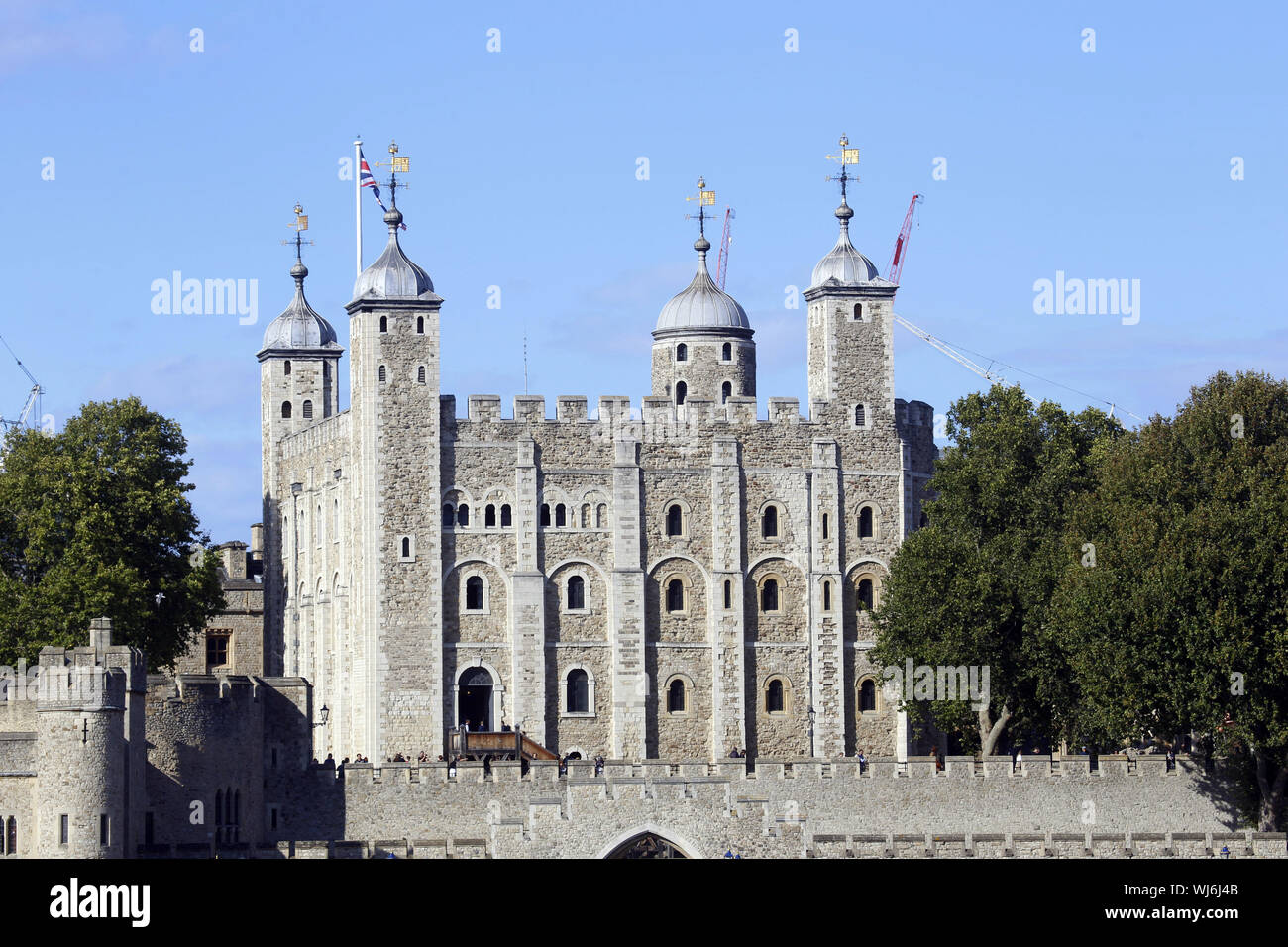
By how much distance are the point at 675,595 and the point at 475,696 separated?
7.38 m

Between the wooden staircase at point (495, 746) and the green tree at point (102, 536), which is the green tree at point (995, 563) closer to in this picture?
the wooden staircase at point (495, 746)

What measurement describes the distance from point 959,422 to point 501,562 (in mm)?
15494

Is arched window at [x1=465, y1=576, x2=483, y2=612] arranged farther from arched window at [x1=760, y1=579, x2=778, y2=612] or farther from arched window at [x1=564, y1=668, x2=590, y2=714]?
arched window at [x1=760, y1=579, x2=778, y2=612]

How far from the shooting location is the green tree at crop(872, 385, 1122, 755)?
87938 millimetres

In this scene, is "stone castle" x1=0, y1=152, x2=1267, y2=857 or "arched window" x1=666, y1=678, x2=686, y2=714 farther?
"arched window" x1=666, y1=678, x2=686, y2=714

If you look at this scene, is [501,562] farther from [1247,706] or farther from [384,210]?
[1247,706]

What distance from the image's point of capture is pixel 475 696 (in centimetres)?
9288

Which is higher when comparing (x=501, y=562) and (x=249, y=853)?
(x=501, y=562)

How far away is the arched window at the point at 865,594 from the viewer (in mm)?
95812

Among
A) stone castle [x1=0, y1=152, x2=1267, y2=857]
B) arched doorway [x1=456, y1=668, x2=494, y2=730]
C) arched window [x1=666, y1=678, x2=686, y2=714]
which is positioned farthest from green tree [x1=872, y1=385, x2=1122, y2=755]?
arched doorway [x1=456, y1=668, x2=494, y2=730]

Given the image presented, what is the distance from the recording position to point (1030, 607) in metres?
87.7

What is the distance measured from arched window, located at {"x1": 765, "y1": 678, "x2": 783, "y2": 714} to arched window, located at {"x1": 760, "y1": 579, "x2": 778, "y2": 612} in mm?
2336
